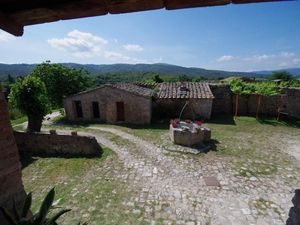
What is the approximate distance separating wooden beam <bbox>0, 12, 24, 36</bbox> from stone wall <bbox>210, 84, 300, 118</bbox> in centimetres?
1771

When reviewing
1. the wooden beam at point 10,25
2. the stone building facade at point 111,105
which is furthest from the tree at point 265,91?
the wooden beam at point 10,25

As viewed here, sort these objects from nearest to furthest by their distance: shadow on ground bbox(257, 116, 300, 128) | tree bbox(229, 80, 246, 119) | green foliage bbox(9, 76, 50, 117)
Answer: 1. green foliage bbox(9, 76, 50, 117)
2. shadow on ground bbox(257, 116, 300, 128)
3. tree bbox(229, 80, 246, 119)

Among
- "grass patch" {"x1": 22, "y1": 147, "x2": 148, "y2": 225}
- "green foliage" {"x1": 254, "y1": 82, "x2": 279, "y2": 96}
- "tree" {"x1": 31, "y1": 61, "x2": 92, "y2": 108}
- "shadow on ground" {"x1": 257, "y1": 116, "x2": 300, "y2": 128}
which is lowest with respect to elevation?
"shadow on ground" {"x1": 257, "y1": 116, "x2": 300, "y2": 128}

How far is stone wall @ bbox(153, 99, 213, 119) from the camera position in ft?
53.8

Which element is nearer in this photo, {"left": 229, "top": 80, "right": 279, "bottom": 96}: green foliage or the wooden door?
the wooden door

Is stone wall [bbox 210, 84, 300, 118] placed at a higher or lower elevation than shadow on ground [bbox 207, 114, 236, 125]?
higher

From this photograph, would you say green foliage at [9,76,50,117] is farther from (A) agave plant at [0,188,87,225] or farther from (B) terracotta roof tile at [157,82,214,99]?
(A) agave plant at [0,188,87,225]

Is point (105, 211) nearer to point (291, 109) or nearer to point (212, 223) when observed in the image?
point (212, 223)

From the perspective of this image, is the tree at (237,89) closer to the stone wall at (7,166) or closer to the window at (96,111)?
the window at (96,111)

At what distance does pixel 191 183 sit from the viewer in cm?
711

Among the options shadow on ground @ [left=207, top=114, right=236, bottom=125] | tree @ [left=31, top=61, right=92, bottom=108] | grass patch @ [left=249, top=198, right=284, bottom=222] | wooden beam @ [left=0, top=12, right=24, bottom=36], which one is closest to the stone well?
grass patch @ [left=249, top=198, right=284, bottom=222]

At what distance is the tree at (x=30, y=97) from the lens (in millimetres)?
12664

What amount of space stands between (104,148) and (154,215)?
584 cm

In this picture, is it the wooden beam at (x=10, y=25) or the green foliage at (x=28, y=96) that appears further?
the green foliage at (x=28, y=96)
